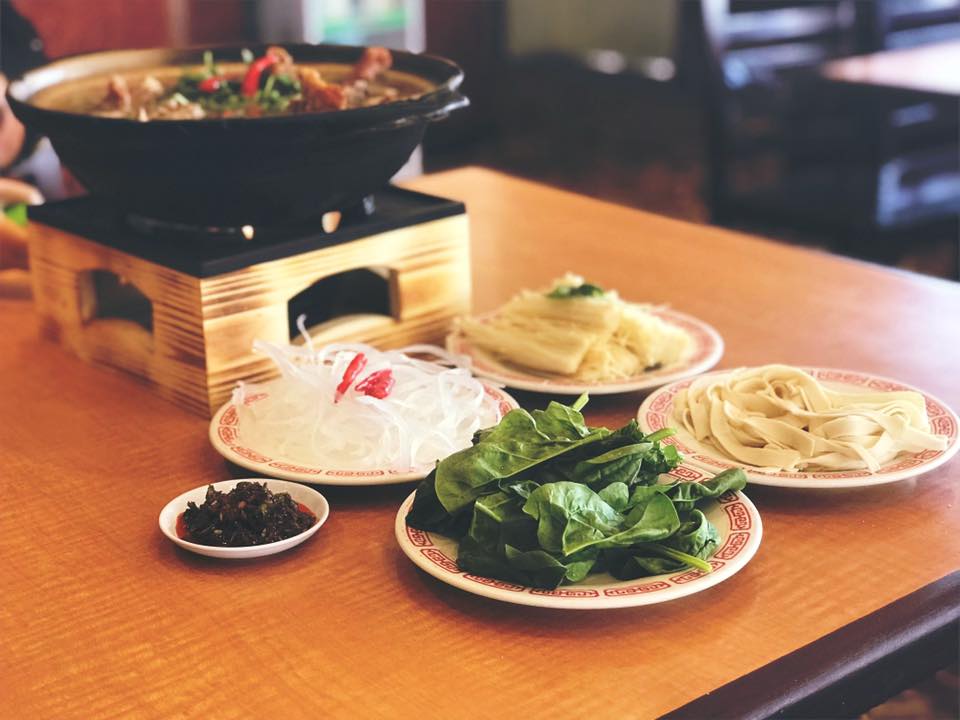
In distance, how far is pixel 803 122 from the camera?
4.31 m

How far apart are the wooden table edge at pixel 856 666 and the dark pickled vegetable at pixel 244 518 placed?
0.43m

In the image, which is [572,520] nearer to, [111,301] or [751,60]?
[111,301]

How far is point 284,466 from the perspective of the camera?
1.25 meters

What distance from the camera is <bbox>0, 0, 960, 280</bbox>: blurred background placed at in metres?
3.98

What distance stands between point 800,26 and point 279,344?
3451 millimetres

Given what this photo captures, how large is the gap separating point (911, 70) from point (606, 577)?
3.22 m

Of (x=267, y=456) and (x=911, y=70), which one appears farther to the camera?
(x=911, y=70)

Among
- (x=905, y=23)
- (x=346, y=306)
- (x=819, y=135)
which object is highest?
(x=905, y=23)

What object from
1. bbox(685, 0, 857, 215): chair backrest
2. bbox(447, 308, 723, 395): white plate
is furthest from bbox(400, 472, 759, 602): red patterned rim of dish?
bbox(685, 0, 857, 215): chair backrest

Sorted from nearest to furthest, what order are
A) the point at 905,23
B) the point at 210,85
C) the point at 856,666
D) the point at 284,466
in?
the point at 856,666 < the point at 284,466 < the point at 210,85 < the point at 905,23

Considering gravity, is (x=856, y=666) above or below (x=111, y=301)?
→ below

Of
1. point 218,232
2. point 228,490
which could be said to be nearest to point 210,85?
point 218,232

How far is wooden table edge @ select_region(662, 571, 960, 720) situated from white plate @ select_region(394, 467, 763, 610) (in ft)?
0.31

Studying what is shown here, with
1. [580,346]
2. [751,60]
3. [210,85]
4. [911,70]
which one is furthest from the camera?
[751,60]
